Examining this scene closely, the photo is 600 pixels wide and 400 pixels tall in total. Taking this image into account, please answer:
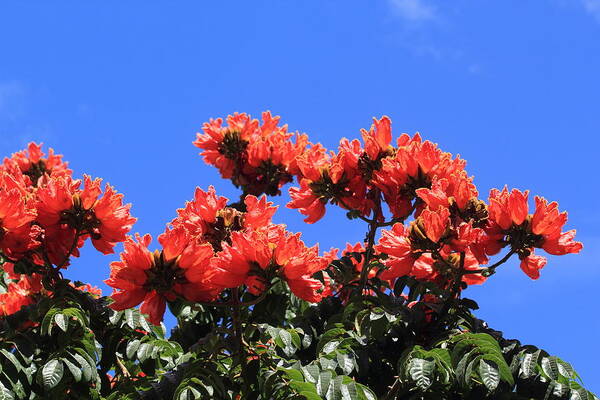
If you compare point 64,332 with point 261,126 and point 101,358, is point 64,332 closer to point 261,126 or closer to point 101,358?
point 101,358

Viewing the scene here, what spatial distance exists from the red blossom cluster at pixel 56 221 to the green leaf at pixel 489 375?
6.61 ft

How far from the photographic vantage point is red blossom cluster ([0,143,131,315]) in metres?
3.98

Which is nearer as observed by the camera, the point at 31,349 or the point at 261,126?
the point at 31,349

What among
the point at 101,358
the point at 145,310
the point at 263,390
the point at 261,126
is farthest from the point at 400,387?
the point at 261,126

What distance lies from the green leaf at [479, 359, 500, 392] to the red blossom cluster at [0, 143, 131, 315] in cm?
202

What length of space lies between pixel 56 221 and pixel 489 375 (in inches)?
90.9

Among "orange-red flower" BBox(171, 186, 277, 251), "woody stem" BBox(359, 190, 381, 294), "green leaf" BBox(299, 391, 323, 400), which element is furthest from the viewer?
"woody stem" BBox(359, 190, 381, 294)

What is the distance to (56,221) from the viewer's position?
4164 millimetres

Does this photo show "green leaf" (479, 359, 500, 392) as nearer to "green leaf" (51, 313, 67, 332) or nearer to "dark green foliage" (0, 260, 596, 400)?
"dark green foliage" (0, 260, 596, 400)

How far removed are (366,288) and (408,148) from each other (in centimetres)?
84

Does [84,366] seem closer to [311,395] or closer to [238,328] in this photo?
[238,328]

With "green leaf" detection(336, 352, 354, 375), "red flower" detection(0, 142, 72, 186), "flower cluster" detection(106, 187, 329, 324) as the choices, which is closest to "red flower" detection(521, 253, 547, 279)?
"green leaf" detection(336, 352, 354, 375)

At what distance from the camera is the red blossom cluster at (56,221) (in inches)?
157

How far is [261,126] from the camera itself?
669 cm
